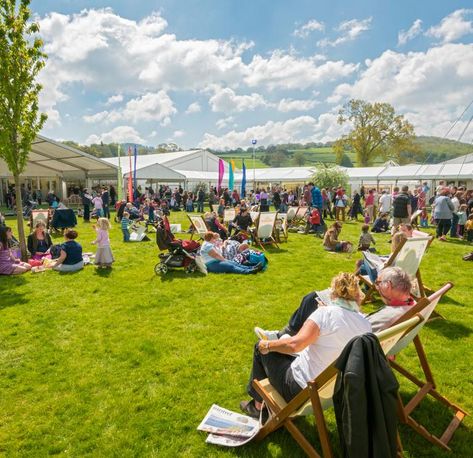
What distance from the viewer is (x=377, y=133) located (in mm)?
40750

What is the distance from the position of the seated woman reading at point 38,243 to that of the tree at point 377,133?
3885 cm

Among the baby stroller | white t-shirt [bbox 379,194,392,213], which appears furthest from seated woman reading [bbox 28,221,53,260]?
white t-shirt [bbox 379,194,392,213]

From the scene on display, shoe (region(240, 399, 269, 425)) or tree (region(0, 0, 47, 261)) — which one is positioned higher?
tree (region(0, 0, 47, 261))

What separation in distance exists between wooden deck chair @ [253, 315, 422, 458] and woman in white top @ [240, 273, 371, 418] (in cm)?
10

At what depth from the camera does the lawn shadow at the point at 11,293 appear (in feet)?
18.7

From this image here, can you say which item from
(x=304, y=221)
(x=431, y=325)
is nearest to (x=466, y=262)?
(x=431, y=325)

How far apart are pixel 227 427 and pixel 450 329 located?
3.27 metres

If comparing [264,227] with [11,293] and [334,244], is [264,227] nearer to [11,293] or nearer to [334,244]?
[334,244]

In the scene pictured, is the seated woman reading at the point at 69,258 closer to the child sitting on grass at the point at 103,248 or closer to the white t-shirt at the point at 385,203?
the child sitting on grass at the point at 103,248

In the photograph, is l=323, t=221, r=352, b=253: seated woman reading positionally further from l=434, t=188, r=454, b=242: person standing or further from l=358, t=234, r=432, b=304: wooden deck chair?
l=358, t=234, r=432, b=304: wooden deck chair

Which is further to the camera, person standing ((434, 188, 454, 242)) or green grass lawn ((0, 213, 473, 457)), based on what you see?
person standing ((434, 188, 454, 242))

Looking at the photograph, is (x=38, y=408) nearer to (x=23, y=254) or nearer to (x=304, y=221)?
(x=23, y=254)

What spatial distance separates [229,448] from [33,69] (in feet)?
27.1

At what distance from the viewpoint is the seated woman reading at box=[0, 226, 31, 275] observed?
23.7ft
